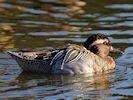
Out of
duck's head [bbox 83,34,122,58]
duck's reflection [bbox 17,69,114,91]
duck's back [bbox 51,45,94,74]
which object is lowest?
duck's reflection [bbox 17,69,114,91]

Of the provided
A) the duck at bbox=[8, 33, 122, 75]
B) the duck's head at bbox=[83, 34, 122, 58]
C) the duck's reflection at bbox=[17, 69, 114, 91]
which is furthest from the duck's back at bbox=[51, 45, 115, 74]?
the duck's head at bbox=[83, 34, 122, 58]

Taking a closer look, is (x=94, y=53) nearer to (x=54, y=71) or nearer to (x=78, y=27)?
(x=54, y=71)

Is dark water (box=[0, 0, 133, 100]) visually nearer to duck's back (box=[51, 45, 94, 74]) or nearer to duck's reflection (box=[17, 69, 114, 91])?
duck's reflection (box=[17, 69, 114, 91])

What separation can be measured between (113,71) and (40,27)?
4.19 meters

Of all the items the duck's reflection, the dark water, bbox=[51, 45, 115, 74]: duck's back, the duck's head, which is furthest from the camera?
the duck's head

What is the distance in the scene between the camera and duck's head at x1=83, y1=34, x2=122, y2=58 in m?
13.3

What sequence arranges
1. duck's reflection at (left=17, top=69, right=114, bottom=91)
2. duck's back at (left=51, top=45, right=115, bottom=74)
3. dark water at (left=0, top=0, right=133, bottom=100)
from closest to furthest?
1. dark water at (left=0, top=0, right=133, bottom=100)
2. duck's reflection at (left=17, top=69, right=114, bottom=91)
3. duck's back at (left=51, top=45, right=115, bottom=74)

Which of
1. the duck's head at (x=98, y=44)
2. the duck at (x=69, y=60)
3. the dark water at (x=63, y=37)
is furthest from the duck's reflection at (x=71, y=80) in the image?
the duck's head at (x=98, y=44)

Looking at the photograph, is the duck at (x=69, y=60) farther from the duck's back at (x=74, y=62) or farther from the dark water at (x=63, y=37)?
the dark water at (x=63, y=37)

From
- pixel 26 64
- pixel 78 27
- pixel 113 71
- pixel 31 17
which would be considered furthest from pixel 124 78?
pixel 31 17

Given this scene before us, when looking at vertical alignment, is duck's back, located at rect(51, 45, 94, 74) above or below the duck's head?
below

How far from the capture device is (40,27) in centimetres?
1706

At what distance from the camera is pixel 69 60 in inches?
509

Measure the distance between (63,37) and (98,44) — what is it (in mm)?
2628
